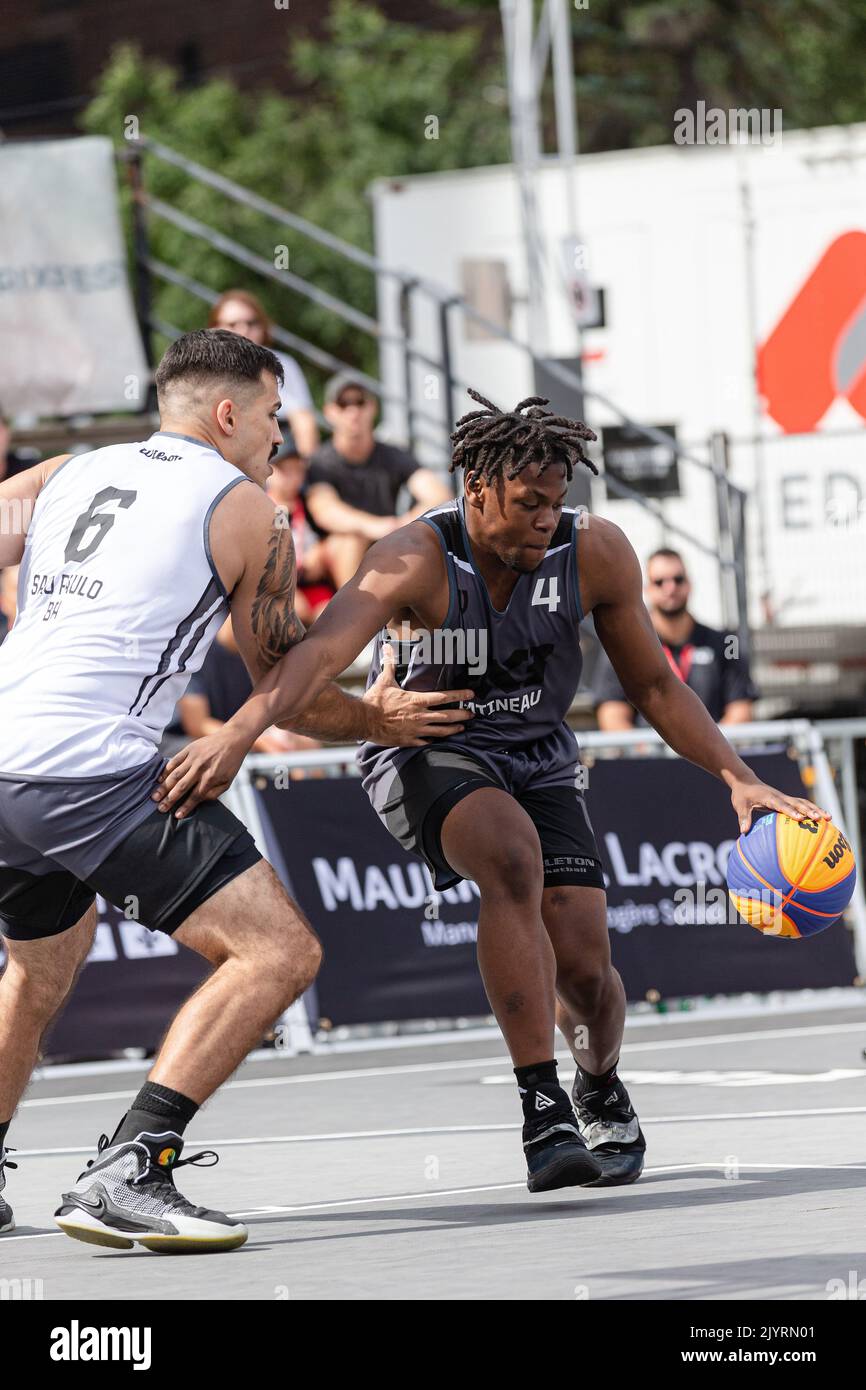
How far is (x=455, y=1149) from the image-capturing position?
723 cm

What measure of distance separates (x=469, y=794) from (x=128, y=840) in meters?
1.19

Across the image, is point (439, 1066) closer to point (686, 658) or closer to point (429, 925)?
point (429, 925)

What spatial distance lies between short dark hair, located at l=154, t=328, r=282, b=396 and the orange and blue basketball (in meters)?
1.97

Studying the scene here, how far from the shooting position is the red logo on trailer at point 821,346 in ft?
55.9

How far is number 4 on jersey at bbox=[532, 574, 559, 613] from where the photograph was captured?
636cm

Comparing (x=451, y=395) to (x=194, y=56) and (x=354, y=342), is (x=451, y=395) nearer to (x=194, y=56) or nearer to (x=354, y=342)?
(x=354, y=342)

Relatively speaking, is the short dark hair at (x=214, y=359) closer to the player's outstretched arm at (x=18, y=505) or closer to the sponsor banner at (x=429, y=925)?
the player's outstretched arm at (x=18, y=505)

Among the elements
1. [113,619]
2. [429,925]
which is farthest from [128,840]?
[429,925]

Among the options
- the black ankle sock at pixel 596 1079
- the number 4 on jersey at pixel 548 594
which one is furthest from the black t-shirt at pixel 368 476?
the black ankle sock at pixel 596 1079

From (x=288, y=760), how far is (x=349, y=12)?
31.2 m

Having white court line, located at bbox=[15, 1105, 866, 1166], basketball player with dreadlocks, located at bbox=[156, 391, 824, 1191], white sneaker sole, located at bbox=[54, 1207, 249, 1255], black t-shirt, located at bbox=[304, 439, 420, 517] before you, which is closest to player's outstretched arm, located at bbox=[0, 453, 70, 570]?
basketball player with dreadlocks, located at bbox=[156, 391, 824, 1191]

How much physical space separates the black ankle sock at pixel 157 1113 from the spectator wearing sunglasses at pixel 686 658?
7.22 m

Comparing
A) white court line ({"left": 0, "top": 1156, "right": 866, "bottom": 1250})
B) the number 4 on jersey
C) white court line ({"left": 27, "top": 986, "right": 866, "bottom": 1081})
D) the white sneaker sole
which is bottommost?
white court line ({"left": 27, "top": 986, "right": 866, "bottom": 1081})

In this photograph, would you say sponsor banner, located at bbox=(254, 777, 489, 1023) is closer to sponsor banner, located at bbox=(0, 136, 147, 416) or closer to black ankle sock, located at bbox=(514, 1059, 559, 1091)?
sponsor banner, located at bbox=(0, 136, 147, 416)
